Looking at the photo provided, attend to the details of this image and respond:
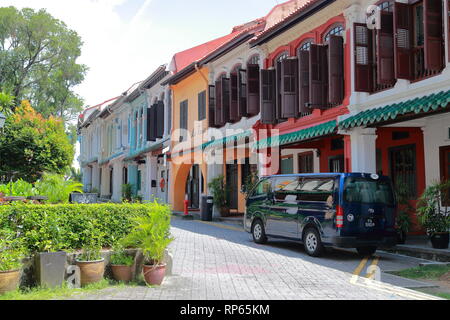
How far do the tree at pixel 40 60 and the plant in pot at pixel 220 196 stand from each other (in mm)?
22395

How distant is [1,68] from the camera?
37.0 meters

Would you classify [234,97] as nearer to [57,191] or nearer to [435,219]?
[57,191]

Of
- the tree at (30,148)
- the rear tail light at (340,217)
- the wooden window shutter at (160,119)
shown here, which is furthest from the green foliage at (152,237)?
the wooden window shutter at (160,119)

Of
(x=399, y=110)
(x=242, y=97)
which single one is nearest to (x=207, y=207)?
(x=242, y=97)

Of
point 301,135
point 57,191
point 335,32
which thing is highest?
point 335,32

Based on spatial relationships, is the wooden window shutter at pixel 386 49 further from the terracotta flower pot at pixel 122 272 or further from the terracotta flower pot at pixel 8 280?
the terracotta flower pot at pixel 8 280

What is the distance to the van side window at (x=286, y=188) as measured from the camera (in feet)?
37.5

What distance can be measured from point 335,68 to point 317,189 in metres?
4.99

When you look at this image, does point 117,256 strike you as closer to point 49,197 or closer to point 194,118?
point 49,197

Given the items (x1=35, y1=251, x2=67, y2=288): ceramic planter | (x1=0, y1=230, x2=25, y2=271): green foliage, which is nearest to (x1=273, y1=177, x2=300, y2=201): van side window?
(x1=35, y1=251, x2=67, y2=288): ceramic planter

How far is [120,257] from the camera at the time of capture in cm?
732

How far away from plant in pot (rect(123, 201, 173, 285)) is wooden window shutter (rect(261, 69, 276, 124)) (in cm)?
1069
